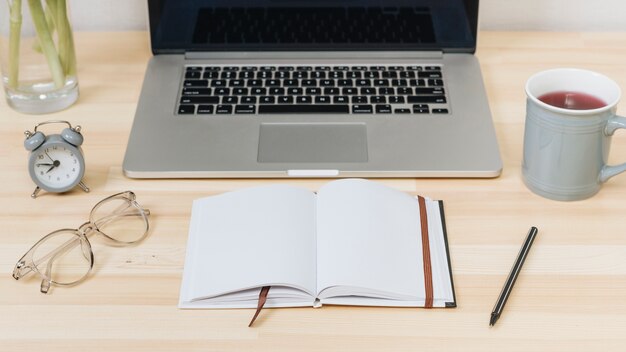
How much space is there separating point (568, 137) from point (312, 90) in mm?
366

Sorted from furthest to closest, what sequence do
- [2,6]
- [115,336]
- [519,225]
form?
1. [2,6]
2. [519,225]
3. [115,336]

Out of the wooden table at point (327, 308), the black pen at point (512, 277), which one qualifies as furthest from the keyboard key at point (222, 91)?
the black pen at point (512, 277)

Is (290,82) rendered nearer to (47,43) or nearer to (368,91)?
(368,91)

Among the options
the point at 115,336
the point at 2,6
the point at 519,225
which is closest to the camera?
the point at 115,336

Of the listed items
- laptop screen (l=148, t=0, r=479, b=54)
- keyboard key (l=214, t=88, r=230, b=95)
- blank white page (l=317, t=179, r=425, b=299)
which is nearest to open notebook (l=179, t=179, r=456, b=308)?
blank white page (l=317, t=179, r=425, b=299)

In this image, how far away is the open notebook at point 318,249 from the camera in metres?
0.87

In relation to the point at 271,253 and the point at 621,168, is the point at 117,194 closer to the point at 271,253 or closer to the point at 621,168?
the point at 271,253

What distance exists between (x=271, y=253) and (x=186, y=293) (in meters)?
0.10

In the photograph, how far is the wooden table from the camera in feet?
2.76

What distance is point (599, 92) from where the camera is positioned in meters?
1.02

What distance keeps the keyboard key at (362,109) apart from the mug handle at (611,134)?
0.31m

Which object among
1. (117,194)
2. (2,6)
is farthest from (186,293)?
(2,6)

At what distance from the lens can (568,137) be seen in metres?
0.96

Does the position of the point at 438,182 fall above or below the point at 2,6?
below
